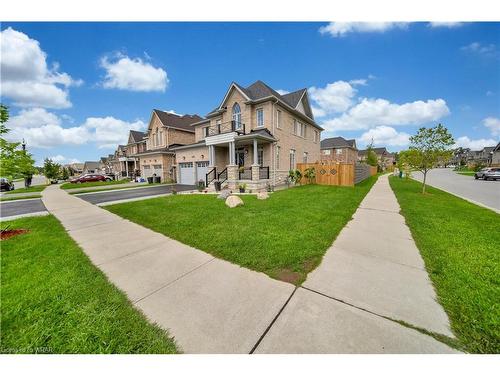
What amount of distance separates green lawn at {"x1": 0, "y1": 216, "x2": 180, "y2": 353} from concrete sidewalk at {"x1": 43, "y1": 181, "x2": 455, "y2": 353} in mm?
207

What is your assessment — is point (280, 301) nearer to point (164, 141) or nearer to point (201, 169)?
point (201, 169)

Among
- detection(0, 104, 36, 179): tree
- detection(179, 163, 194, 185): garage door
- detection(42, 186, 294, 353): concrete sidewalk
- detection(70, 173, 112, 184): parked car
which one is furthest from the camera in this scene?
detection(70, 173, 112, 184): parked car

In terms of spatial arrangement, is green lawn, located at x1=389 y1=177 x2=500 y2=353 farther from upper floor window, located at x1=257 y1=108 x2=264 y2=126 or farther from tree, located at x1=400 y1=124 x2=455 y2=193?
upper floor window, located at x1=257 y1=108 x2=264 y2=126

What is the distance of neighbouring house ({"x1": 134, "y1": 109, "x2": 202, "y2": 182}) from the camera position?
24.7 m

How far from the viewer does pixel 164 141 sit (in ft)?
83.7

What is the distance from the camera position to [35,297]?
278 cm

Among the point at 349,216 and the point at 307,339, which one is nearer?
the point at 307,339

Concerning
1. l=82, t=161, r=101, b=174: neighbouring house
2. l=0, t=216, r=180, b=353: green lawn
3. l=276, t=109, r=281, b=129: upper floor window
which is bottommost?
l=0, t=216, r=180, b=353: green lawn

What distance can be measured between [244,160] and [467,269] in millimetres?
14967

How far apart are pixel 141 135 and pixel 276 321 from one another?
4339 centimetres

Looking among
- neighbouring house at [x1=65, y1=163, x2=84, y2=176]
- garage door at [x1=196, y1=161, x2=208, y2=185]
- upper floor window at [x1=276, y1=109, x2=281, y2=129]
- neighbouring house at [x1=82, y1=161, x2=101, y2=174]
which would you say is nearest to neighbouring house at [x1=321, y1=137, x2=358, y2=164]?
upper floor window at [x1=276, y1=109, x2=281, y2=129]

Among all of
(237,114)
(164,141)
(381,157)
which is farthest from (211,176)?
(381,157)
